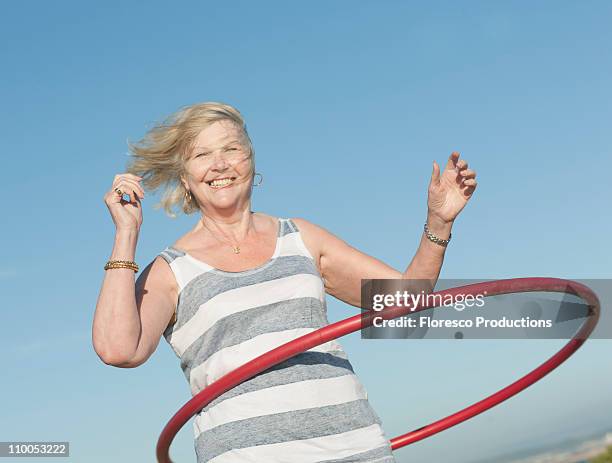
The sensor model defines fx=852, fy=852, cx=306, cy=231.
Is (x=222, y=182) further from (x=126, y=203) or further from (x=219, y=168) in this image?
(x=126, y=203)

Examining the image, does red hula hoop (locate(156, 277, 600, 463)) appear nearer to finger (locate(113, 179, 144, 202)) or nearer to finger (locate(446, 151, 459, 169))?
finger (locate(446, 151, 459, 169))

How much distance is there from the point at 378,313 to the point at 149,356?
1.18 m

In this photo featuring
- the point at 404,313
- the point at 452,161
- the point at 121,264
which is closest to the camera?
the point at 121,264

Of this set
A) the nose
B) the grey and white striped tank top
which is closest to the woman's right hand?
the grey and white striped tank top

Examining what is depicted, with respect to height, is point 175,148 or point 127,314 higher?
point 175,148

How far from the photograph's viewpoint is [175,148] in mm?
4793

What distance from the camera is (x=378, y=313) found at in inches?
174

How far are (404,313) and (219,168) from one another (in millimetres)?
1273

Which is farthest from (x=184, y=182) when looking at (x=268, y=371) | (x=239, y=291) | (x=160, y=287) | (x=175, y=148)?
(x=268, y=371)

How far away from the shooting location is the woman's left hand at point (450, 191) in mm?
4918

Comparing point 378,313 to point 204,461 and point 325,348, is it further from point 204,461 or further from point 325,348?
point 204,461

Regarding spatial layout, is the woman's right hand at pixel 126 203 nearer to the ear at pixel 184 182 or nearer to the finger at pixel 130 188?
the finger at pixel 130 188

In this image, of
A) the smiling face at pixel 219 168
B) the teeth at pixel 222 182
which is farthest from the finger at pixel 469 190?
the teeth at pixel 222 182

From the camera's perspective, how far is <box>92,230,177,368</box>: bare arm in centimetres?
396
